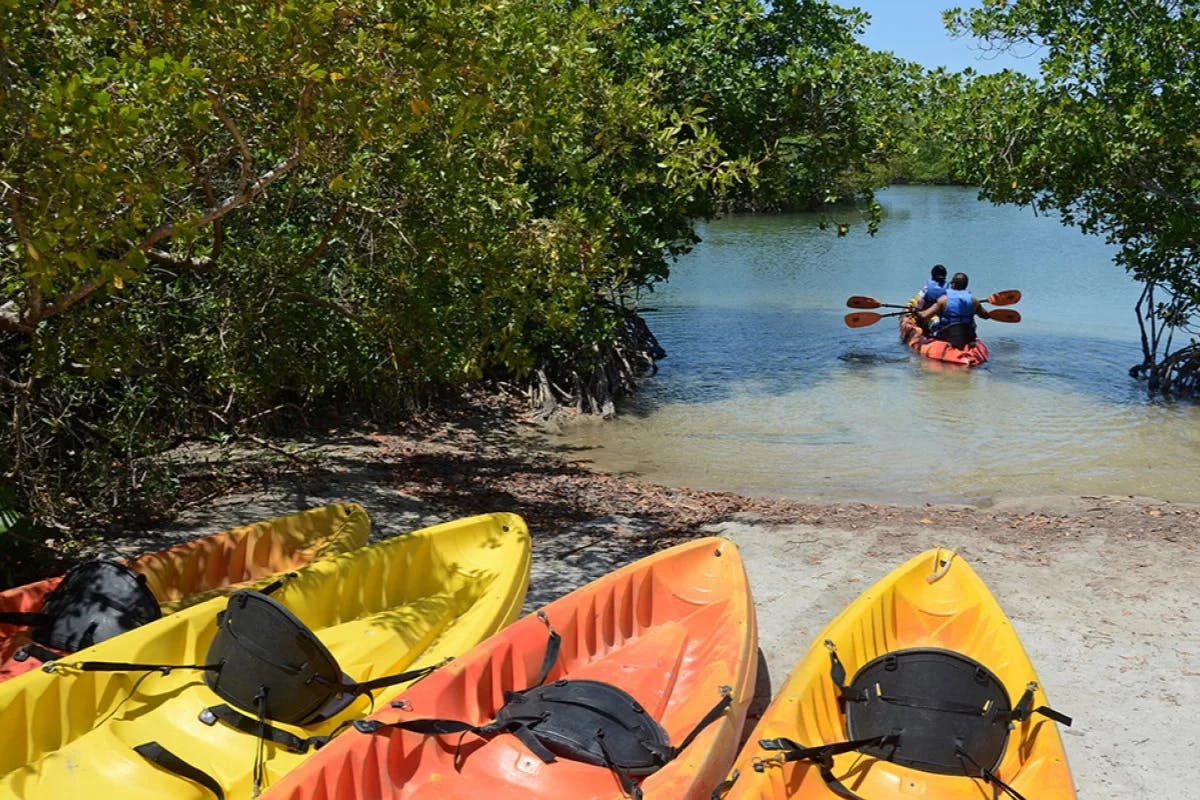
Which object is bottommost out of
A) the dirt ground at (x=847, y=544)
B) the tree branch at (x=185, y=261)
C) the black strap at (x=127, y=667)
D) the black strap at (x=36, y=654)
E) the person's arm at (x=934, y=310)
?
the dirt ground at (x=847, y=544)

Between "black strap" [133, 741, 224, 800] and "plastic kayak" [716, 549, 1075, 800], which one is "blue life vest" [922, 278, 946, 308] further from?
"black strap" [133, 741, 224, 800]

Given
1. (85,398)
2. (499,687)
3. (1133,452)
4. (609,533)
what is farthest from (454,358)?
(1133,452)

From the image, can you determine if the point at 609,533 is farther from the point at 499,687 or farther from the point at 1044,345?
the point at 1044,345

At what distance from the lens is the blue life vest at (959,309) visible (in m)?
18.2

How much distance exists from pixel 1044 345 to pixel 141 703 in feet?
61.5

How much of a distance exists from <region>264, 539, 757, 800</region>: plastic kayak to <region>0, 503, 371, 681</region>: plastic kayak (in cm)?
205

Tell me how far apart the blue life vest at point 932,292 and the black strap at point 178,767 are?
1732cm

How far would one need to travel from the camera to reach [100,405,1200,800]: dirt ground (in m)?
5.94

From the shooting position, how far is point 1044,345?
66.1 feet

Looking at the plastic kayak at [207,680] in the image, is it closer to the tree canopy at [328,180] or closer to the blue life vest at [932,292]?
the tree canopy at [328,180]

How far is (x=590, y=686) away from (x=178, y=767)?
6.06ft

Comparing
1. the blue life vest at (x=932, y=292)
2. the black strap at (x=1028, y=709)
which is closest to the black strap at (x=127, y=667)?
the black strap at (x=1028, y=709)

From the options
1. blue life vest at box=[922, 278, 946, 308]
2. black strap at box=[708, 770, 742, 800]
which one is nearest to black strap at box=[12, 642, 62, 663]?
black strap at box=[708, 770, 742, 800]

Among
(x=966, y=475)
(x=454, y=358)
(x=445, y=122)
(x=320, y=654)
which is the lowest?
(x=966, y=475)
